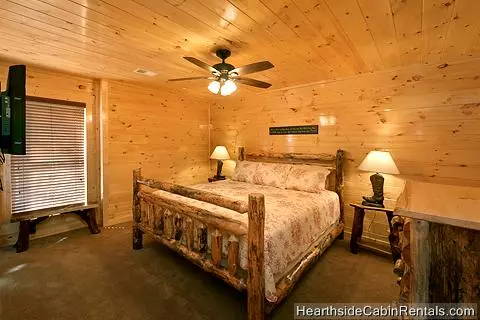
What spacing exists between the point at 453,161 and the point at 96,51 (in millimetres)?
3997

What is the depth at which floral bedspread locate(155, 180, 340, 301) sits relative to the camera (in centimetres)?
168

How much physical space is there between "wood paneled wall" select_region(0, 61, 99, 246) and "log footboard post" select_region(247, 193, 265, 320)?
10.1 feet

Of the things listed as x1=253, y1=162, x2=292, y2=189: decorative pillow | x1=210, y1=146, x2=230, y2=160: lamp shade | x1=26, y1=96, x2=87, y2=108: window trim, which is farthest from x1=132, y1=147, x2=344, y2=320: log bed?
x1=210, y1=146, x2=230, y2=160: lamp shade

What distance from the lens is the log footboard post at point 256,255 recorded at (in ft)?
4.96

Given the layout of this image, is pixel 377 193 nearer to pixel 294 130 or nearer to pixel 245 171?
pixel 294 130

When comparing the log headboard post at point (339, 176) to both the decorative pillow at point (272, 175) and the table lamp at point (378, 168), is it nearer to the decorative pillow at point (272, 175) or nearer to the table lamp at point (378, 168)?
the table lamp at point (378, 168)

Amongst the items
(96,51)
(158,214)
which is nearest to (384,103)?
(158,214)

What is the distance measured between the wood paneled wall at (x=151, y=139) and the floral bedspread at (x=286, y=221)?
161 cm

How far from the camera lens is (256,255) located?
153 centimetres

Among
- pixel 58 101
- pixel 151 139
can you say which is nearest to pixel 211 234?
pixel 151 139

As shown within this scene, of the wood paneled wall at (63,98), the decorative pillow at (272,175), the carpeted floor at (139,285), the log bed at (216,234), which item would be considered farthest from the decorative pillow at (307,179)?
the wood paneled wall at (63,98)

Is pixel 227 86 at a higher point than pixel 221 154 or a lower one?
higher

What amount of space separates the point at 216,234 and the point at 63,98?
304cm

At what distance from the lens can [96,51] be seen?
242 cm
